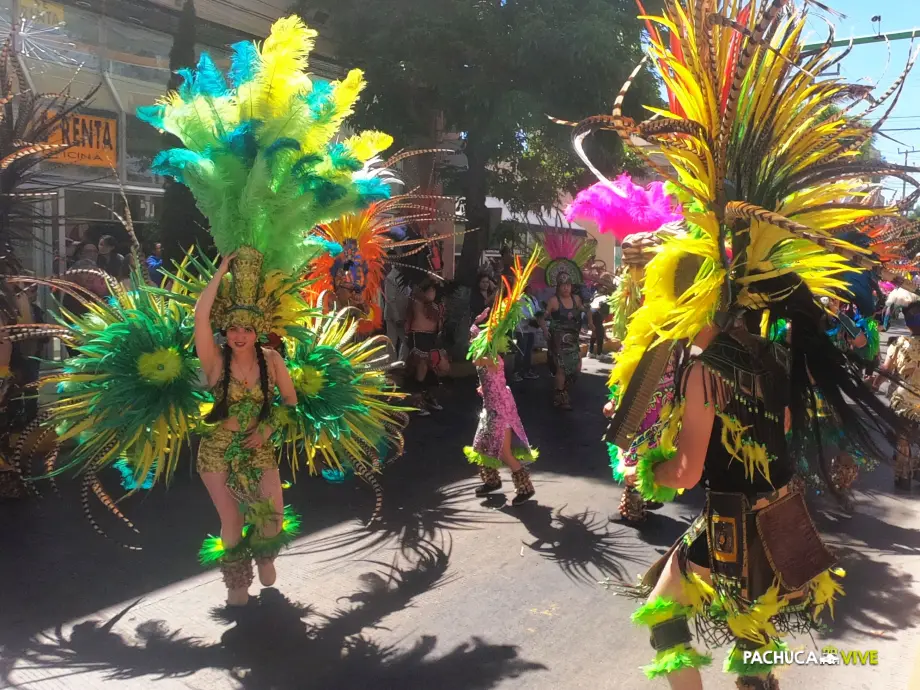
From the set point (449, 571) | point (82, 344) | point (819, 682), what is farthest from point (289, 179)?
point (819, 682)

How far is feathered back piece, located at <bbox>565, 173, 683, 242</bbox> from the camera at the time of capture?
525 centimetres

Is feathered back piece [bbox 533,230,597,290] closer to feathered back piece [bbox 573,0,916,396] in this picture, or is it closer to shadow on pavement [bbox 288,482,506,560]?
shadow on pavement [bbox 288,482,506,560]

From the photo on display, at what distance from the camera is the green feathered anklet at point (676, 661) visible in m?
2.46

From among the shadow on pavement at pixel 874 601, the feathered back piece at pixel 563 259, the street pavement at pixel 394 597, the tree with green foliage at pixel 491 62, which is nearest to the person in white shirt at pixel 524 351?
the feathered back piece at pixel 563 259

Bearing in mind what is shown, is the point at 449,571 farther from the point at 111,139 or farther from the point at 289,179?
the point at 111,139

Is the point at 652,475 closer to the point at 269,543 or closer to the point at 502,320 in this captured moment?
the point at 269,543

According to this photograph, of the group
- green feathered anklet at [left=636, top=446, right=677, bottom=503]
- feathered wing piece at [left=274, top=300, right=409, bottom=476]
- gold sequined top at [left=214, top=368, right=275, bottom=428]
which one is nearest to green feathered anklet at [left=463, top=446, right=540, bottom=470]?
feathered wing piece at [left=274, top=300, right=409, bottom=476]

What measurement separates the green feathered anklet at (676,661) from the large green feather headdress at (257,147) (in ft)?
7.99

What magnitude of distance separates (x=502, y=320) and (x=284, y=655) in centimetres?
291

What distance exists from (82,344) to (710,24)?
3222 millimetres

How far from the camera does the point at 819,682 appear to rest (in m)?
3.37

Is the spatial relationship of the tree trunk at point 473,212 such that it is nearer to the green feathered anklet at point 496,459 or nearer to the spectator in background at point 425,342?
the spectator in background at point 425,342

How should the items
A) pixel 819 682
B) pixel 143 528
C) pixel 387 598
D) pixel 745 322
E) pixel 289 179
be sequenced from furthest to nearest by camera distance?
pixel 143 528, pixel 387 598, pixel 289 179, pixel 819 682, pixel 745 322

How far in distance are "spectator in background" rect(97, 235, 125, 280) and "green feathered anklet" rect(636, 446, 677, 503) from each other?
22.0ft
